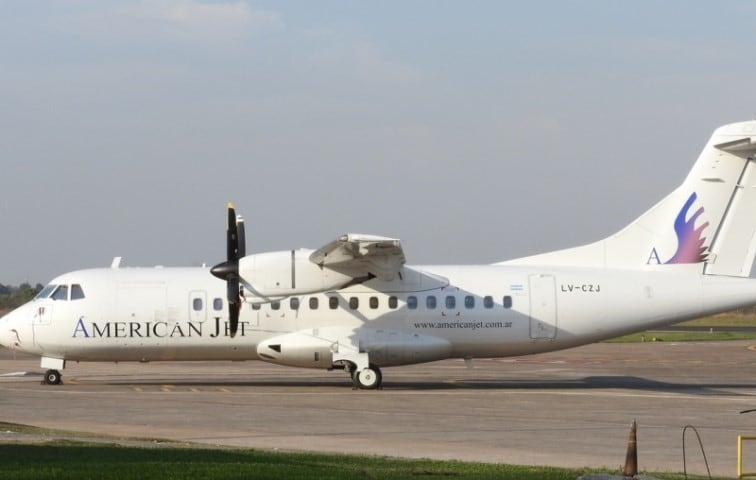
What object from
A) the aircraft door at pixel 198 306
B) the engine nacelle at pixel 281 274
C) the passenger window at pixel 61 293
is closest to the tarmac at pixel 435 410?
the aircraft door at pixel 198 306

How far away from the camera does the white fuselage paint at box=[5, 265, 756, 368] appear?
27.6 m

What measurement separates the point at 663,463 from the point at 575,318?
12.6 metres

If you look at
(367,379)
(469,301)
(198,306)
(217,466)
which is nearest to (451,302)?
(469,301)

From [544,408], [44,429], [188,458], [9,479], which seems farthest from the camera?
[544,408]

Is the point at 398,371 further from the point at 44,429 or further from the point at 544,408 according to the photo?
the point at 44,429

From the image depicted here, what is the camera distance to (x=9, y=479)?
38.6ft

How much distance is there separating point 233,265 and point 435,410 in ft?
21.0

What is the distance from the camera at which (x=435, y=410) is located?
22.5m

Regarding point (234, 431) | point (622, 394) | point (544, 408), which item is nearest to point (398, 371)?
point (622, 394)

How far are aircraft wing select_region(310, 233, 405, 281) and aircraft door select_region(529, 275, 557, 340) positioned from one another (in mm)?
3560

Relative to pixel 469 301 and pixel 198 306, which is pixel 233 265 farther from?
pixel 469 301

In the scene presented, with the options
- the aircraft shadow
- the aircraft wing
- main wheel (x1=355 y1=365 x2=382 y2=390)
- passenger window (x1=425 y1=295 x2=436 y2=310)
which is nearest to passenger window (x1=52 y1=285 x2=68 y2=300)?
the aircraft shadow

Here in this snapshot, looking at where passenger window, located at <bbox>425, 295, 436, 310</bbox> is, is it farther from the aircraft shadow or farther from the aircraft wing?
the aircraft shadow

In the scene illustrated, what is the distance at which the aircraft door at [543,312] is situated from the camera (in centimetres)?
2773
